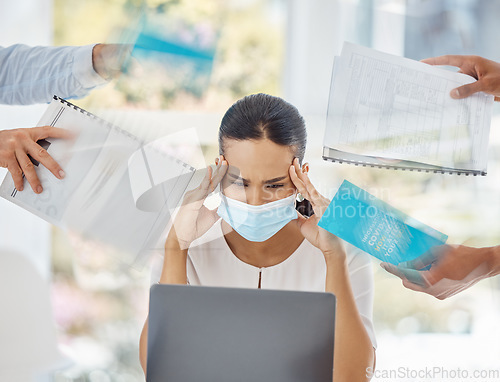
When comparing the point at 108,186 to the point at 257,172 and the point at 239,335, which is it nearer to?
the point at 257,172

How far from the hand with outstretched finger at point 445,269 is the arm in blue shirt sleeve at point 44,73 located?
951mm

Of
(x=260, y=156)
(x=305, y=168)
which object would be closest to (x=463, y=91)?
(x=305, y=168)

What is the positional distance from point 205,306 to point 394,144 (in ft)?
2.38

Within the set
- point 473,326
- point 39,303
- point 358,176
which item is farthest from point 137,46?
point 473,326

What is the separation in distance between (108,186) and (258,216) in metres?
0.39

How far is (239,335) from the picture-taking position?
0.97 metres

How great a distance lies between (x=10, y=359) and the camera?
1.65 meters

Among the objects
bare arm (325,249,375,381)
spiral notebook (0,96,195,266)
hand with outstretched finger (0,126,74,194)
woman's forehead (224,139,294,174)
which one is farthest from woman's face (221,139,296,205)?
hand with outstretched finger (0,126,74,194)

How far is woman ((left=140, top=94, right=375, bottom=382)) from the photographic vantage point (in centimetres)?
137

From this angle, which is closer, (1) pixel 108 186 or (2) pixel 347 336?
(2) pixel 347 336

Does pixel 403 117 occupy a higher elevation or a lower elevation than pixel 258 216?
higher

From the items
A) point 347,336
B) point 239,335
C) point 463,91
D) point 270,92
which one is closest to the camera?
point 239,335

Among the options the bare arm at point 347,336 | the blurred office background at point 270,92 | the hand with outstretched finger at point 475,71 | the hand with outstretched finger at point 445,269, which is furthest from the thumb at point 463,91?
the bare arm at point 347,336

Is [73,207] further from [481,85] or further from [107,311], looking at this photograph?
[481,85]
